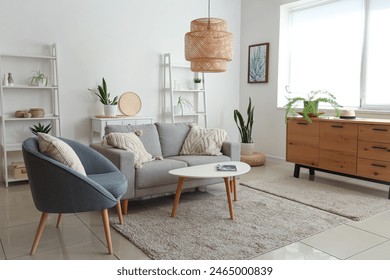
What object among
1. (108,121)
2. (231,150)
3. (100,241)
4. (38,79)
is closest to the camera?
(100,241)

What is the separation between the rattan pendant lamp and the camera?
3469 mm

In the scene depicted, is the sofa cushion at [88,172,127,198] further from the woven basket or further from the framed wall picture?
the framed wall picture

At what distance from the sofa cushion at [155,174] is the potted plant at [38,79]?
192cm

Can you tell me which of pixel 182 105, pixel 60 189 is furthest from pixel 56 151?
pixel 182 105

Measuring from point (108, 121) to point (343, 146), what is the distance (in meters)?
2.90

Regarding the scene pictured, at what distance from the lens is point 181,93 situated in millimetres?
5906

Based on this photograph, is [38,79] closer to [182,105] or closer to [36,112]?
[36,112]

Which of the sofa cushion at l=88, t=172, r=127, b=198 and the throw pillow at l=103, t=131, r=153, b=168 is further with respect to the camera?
the throw pillow at l=103, t=131, r=153, b=168

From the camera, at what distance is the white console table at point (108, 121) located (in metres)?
4.70

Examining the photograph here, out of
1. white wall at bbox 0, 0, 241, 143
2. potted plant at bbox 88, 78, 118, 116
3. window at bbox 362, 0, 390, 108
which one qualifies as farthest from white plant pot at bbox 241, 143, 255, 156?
potted plant at bbox 88, 78, 118, 116

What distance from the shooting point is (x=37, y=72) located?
15.1 feet

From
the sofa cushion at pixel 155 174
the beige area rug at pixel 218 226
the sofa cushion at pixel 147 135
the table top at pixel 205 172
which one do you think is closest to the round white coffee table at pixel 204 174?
the table top at pixel 205 172

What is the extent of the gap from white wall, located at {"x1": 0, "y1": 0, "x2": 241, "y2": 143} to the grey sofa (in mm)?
1269
